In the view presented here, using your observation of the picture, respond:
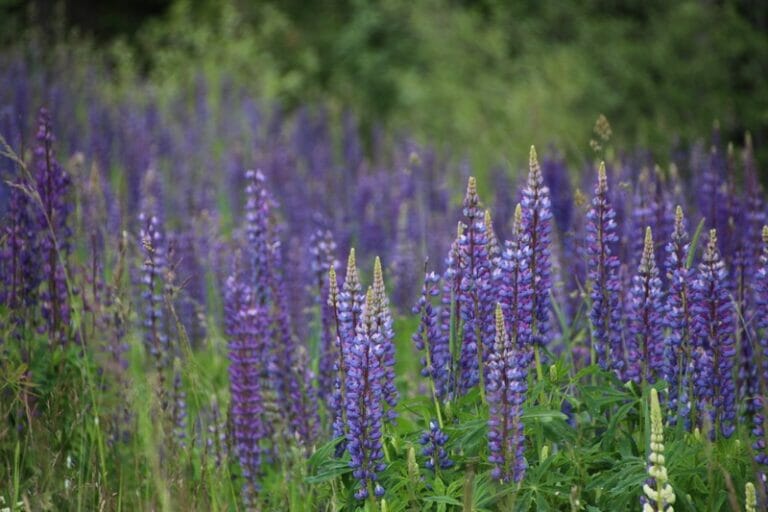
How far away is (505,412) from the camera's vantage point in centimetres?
273

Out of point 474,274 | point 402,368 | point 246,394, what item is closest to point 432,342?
point 474,274

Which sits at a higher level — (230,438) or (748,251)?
(748,251)

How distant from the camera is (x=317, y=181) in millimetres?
7859

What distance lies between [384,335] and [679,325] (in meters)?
0.99

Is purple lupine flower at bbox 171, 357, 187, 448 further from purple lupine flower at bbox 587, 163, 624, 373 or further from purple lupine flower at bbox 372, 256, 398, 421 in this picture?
purple lupine flower at bbox 587, 163, 624, 373

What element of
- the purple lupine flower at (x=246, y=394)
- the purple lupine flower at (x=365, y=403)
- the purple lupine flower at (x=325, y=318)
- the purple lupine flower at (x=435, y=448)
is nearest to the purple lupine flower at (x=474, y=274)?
the purple lupine flower at (x=435, y=448)

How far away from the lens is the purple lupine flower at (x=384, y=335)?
287 centimetres

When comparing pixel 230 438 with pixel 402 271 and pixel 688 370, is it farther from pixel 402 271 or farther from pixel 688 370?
pixel 402 271

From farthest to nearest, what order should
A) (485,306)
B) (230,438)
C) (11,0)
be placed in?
(11,0) < (230,438) < (485,306)

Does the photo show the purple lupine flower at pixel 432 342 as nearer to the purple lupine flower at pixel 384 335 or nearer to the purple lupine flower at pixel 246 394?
the purple lupine flower at pixel 384 335

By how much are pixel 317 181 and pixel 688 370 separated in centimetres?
505

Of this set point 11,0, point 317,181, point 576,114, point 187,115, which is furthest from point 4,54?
point 576,114

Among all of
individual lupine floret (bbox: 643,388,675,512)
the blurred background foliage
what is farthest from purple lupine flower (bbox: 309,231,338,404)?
the blurred background foliage

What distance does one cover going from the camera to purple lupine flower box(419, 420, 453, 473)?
2939 millimetres
